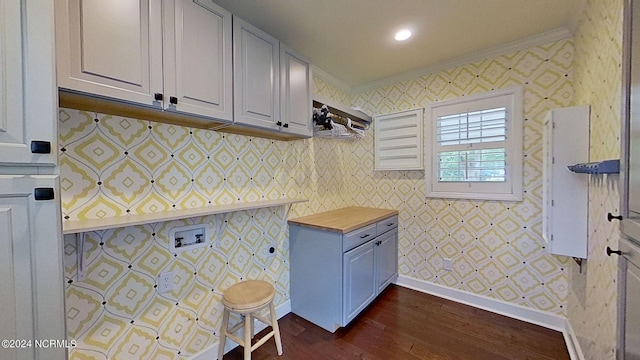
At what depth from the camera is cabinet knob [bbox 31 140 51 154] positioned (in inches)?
27.1

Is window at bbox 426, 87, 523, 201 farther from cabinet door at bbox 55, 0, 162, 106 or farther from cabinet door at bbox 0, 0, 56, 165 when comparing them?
cabinet door at bbox 0, 0, 56, 165

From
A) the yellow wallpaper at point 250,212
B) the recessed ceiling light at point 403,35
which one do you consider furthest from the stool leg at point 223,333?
the recessed ceiling light at point 403,35

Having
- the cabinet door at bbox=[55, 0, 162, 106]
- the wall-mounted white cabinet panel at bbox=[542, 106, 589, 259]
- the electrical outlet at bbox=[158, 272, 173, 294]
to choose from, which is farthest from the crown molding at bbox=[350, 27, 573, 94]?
the electrical outlet at bbox=[158, 272, 173, 294]

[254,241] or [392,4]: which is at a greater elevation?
[392,4]

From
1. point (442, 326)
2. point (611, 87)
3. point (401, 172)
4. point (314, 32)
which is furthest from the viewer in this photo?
point (401, 172)

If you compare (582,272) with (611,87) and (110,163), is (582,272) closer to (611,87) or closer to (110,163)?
(611,87)

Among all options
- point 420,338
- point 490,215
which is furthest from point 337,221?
point 490,215

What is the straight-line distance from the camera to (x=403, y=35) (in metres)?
1.99

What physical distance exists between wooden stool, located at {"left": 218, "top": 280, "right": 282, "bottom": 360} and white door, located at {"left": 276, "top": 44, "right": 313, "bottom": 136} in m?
1.19

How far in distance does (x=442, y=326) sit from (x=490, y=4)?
2.54 meters

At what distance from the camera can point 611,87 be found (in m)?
1.19

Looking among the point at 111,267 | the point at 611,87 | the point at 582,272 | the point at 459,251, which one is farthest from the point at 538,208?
the point at 111,267

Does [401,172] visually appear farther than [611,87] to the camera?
Yes

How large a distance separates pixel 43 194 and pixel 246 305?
1.17m
